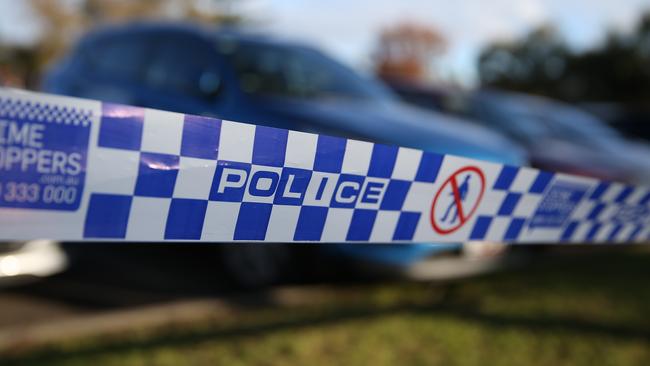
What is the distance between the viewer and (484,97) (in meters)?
7.29

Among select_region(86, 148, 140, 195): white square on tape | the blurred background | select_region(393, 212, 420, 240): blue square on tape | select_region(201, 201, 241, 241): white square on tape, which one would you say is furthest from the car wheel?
select_region(86, 148, 140, 195): white square on tape

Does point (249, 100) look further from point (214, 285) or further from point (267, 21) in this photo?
point (267, 21)

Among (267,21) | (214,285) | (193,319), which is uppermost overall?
(193,319)

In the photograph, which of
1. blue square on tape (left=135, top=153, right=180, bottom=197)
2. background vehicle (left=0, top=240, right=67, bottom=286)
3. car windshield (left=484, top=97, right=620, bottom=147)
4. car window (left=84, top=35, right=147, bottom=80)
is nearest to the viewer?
blue square on tape (left=135, top=153, right=180, bottom=197)

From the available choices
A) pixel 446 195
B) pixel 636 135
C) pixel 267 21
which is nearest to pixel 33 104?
pixel 446 195

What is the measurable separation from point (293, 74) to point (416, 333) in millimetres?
1915

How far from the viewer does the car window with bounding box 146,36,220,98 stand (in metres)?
4.18

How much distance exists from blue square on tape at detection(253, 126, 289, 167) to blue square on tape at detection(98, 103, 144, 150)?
22 cm

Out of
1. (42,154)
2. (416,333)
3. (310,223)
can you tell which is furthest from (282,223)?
(416,333)

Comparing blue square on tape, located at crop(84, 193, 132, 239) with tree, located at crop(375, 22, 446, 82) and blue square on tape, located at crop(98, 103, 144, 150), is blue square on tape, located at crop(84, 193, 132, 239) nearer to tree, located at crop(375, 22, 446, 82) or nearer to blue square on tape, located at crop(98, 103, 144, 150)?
blue square on tape, located at crop(98, 103, 144, 150)

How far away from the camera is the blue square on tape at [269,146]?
128 cm

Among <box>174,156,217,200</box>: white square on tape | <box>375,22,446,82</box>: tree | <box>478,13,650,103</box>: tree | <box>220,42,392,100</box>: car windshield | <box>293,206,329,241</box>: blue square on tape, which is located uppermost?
<box>174,156,217,200</box>: white square on tape

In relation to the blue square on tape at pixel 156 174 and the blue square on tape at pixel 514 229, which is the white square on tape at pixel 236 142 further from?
the blue square on tape at pixel 514 229

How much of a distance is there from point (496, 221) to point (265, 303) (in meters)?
2.58
